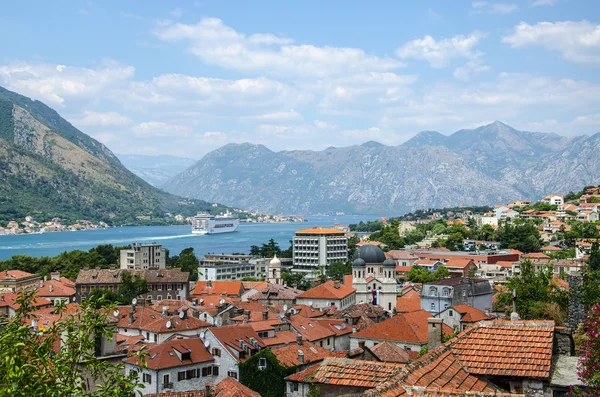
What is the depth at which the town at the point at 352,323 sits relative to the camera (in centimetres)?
1229

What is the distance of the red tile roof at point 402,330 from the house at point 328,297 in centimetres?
2001

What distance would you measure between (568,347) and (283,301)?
63.1 meters

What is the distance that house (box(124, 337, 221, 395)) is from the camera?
37562 mm

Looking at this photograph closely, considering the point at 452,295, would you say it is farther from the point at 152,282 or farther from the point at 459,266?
the point at 152,282

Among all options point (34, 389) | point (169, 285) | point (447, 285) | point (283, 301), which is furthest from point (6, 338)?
point (169, 285)

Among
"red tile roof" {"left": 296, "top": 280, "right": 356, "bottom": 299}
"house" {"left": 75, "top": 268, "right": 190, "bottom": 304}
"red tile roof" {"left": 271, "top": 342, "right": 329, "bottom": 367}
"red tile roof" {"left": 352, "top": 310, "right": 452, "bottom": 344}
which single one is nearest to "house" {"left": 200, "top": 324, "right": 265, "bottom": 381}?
"red tile roof" {"left": 271, "top": 342, "right": 329, "bottom": 367}

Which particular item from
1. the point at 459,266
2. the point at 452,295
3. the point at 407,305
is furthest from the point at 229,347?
the point at 459,266

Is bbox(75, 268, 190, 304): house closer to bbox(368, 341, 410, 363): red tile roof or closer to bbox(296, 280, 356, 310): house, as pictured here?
bbox(296, 280, 356, 310): house

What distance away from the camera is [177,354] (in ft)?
128

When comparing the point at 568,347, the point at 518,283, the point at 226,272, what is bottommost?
the point at 226,272

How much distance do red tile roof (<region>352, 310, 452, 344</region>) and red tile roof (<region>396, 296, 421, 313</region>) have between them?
13497 mm

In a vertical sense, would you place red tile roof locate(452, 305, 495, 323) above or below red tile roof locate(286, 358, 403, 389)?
below

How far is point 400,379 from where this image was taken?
11.0 metres

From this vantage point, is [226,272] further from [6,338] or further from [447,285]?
[6,338]
